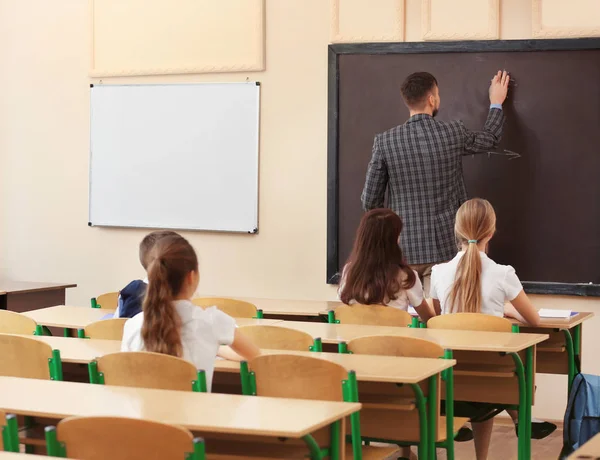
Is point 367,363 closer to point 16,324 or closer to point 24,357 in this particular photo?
point 24,357

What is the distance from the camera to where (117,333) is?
4039mm

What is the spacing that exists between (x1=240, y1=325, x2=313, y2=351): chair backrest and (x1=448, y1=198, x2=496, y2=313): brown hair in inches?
46.7

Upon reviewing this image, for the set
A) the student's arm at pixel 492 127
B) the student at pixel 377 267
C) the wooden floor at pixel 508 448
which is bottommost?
the wooden floor at pixel 508 448

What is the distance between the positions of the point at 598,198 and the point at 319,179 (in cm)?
177

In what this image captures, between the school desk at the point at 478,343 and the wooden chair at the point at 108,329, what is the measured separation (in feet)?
2.59

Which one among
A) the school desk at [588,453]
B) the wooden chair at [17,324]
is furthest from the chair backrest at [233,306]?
the school desk at [588,453]

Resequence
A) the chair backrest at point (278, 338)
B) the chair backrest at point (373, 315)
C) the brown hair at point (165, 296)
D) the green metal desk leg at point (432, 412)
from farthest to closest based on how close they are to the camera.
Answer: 1. the chair backrest at point (373, 315)
2. the chair backrest at point (278, 338)
3. the green metal desk leg at point (432, 412)
4. the brown hair at point (165, 296)

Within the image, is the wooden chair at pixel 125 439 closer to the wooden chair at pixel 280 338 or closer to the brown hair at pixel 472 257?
the wooden chair at pixel 280 338

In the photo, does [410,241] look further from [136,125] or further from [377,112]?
[136,125]

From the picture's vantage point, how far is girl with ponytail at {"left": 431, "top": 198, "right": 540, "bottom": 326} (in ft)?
15.1

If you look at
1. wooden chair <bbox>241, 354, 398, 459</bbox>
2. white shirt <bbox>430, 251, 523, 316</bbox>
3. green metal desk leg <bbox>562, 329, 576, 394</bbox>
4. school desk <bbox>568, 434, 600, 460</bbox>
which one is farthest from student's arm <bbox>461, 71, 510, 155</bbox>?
school desk <bbox>568, 434, 600, 460</bbox>

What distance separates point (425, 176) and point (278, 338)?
212 centimetres

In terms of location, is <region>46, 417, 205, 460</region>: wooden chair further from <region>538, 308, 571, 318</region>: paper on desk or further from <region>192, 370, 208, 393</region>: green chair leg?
<region>538, 308, 571, 318</region>: paper on desk

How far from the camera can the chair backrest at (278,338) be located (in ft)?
12.1
